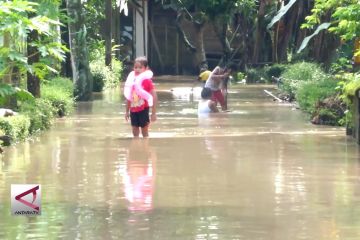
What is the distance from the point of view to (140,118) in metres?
17.0

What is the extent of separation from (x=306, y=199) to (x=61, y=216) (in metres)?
2.79

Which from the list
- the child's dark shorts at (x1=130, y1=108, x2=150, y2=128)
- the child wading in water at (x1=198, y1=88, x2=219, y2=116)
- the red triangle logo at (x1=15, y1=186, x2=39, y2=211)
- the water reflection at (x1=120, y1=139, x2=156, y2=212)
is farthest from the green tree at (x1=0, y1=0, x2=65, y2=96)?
the child wading in water at (x1=198, y1=88, x2=219, y2=116)

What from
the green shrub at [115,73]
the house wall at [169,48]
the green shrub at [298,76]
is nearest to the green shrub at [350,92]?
the green shrub at [298,76]

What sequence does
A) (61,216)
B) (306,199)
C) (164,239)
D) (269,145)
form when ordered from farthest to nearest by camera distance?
(269,145)
(306,199)
(61,216)
(164,239)

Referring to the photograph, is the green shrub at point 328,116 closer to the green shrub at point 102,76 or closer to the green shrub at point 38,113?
the green shrub at point 38,113

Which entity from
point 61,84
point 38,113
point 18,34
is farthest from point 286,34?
point 18,34

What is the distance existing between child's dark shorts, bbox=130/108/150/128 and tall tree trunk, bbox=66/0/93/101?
9.87 m

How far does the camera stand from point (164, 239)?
8.48 metres

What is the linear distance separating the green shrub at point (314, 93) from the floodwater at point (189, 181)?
66 centimetres

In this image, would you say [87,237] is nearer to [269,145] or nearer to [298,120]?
[269,145]

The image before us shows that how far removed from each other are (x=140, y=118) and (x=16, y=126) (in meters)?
2.34

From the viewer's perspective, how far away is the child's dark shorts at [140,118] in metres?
17.0

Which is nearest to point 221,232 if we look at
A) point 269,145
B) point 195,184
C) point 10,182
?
point 195,184

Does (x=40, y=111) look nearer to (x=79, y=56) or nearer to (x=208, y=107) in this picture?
(x=208, y=107)
